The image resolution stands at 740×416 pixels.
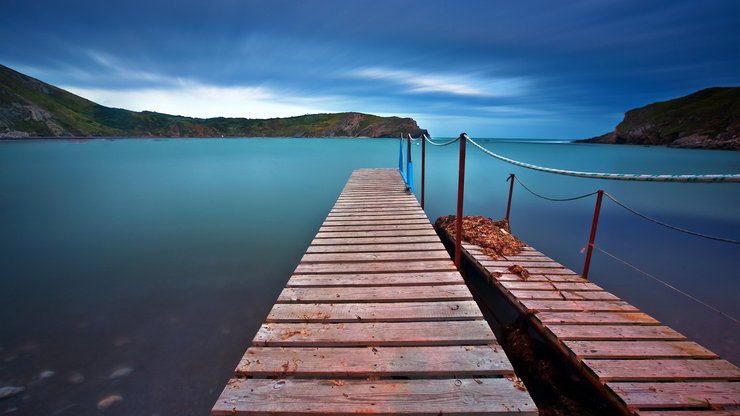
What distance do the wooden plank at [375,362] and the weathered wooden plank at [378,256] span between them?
2.01m

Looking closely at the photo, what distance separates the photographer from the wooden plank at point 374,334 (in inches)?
104

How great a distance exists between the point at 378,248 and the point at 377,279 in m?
1.19

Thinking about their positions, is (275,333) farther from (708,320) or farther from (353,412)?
(708,320)

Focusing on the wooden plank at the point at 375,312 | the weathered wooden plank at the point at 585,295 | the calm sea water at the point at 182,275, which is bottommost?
the calm sea water at the point at 182,275

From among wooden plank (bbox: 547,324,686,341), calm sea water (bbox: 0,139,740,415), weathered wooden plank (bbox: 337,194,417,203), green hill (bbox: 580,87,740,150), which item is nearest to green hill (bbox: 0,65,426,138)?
green hill (bbox: 580,87,740,150)

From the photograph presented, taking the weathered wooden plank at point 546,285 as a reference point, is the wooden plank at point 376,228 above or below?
above

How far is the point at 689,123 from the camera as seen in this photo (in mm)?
86188

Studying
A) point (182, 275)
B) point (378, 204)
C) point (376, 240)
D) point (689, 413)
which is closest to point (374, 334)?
point (376, 240)

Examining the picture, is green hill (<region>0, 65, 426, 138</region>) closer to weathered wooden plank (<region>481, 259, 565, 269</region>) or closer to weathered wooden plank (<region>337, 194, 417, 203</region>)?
weathered wooden plank (<region>337, 194, 417, 203</region>)

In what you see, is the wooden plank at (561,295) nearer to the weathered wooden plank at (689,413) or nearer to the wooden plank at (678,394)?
the wooden plank at (678,394)

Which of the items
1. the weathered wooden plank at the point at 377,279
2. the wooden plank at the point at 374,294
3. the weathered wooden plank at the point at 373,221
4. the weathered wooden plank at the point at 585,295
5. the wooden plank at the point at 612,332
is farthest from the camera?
the weathered wooden plank at the point at 373,221

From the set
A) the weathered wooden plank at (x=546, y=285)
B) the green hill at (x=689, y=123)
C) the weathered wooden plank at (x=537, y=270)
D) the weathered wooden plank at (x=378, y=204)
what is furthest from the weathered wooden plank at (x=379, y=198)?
the green hill at (x=689, y=123)

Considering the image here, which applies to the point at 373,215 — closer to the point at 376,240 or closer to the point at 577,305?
the point at 376,240

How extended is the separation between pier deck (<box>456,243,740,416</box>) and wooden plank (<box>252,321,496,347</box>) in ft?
4.82
